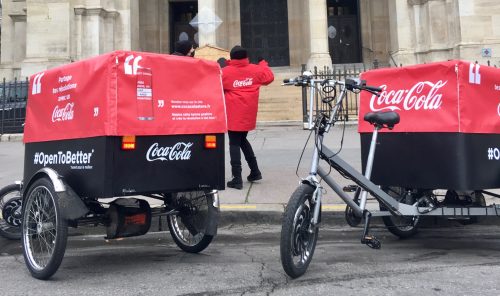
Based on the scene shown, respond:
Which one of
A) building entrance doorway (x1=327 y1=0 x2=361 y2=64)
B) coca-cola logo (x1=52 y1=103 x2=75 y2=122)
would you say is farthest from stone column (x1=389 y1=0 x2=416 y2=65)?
coca-cola logo (x1=52 y1=103 x2=75 y2=122)

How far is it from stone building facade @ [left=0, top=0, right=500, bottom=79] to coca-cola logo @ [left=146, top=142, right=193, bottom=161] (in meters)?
9.04

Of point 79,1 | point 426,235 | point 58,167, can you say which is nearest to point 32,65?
point 79,1

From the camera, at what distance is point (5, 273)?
405 centimetres

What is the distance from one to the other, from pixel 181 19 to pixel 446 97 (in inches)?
924

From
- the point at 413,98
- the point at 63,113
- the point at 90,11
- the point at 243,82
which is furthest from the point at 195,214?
the point at 90,11

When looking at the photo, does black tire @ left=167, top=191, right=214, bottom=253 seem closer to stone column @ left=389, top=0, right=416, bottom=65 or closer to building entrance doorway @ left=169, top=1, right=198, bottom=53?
stone column @ left=389, top=0, right=416, bottom=65

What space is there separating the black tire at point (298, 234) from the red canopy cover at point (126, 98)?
112cm

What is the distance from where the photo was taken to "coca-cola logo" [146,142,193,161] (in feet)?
12.8

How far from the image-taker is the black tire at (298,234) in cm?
348

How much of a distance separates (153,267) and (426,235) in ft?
10.7

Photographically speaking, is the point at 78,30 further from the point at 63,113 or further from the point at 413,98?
the point at 413,98

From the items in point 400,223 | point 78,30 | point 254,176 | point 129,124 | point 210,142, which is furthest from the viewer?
point 78,30

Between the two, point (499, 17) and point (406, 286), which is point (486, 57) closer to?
point (499, 17)

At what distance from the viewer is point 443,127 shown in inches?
171
